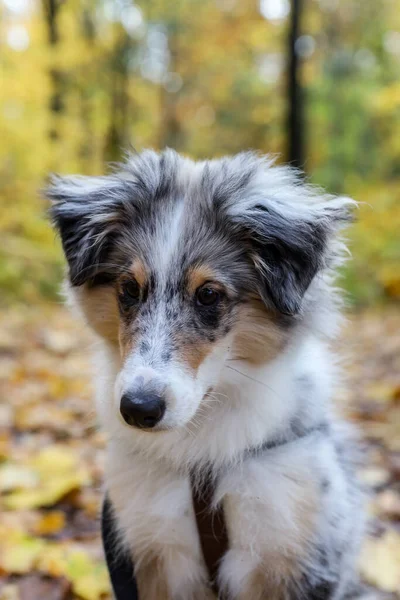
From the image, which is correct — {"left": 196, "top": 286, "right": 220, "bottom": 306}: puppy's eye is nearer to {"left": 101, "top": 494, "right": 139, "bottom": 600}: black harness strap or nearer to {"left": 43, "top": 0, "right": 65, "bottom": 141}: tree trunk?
{"left": 101, "top": 494, "right": 139, "bottom": 600}: black harness strap

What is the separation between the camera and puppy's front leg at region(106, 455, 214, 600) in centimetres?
238

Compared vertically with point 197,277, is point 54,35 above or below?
above

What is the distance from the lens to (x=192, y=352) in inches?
84.4

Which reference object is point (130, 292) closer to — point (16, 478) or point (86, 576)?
point (86, 576)

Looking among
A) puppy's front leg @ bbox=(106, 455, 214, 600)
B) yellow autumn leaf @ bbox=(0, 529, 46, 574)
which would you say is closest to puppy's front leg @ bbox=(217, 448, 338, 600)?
puppy's front leg @ bbox=(106, 455, 214, 600)

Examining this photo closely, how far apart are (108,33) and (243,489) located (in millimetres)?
16367

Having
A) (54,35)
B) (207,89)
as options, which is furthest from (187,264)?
(207,89)

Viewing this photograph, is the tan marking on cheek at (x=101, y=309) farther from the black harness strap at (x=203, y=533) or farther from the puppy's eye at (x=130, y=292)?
the black harness strap at (x=203, y=533)

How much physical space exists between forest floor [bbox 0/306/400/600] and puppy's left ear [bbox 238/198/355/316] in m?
0.96

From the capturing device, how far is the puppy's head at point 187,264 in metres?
2.08

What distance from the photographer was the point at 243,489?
2.34 meters

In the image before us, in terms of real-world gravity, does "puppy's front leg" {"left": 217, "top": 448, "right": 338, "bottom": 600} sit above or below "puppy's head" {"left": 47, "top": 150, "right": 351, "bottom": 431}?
below

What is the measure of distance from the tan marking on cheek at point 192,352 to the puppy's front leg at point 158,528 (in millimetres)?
547

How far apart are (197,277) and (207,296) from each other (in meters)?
0.08
